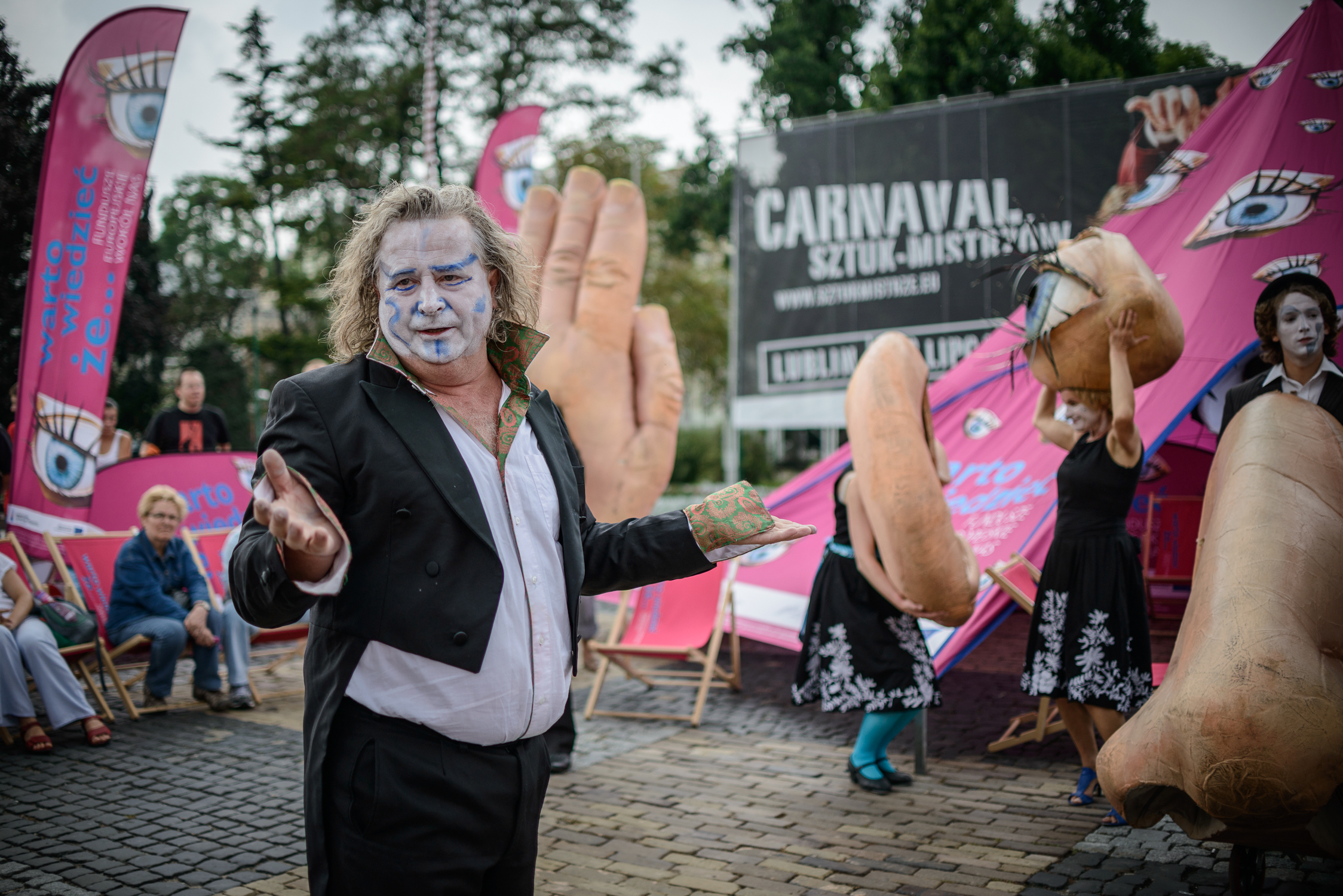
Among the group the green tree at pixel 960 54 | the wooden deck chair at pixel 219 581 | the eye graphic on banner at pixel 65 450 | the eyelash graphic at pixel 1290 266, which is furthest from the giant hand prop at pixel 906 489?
the green tree at pixel 960 54

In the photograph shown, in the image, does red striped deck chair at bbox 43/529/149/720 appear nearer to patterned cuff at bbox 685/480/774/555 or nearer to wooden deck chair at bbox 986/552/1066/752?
wooden deck chair at bbox 986/552/1066/752

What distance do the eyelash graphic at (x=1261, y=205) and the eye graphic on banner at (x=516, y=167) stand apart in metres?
6.48

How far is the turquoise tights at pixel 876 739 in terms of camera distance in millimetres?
4344

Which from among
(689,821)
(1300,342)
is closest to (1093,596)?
(1300,342)

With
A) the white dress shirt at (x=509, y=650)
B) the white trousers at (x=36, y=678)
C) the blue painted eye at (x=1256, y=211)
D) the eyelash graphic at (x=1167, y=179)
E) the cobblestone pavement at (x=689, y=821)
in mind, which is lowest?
the cobblestone pavement at (x=689, y=821)

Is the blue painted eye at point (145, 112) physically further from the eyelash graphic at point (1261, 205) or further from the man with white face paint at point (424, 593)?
the eyelash graphic at point (1261, 205)

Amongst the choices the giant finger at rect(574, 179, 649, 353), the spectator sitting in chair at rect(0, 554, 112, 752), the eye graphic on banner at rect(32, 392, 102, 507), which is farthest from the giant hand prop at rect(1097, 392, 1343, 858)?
the eye graphic on banner at rect(32, 392, 102, 507)

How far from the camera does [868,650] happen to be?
14.3ft

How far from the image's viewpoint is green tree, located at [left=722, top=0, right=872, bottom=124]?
20.2 metres

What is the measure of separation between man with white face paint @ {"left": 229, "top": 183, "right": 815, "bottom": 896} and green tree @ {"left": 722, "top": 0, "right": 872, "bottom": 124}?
20.0 metres

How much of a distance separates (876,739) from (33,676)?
4.34 m

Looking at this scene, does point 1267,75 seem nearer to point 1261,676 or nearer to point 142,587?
point 1261,676

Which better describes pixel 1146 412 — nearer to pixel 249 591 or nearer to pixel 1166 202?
pixel 1166 202

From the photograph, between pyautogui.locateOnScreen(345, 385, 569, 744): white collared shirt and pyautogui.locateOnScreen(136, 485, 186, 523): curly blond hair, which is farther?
pyautogui.locateOnScreen(136, 485, 186, 523): curly blond hair
